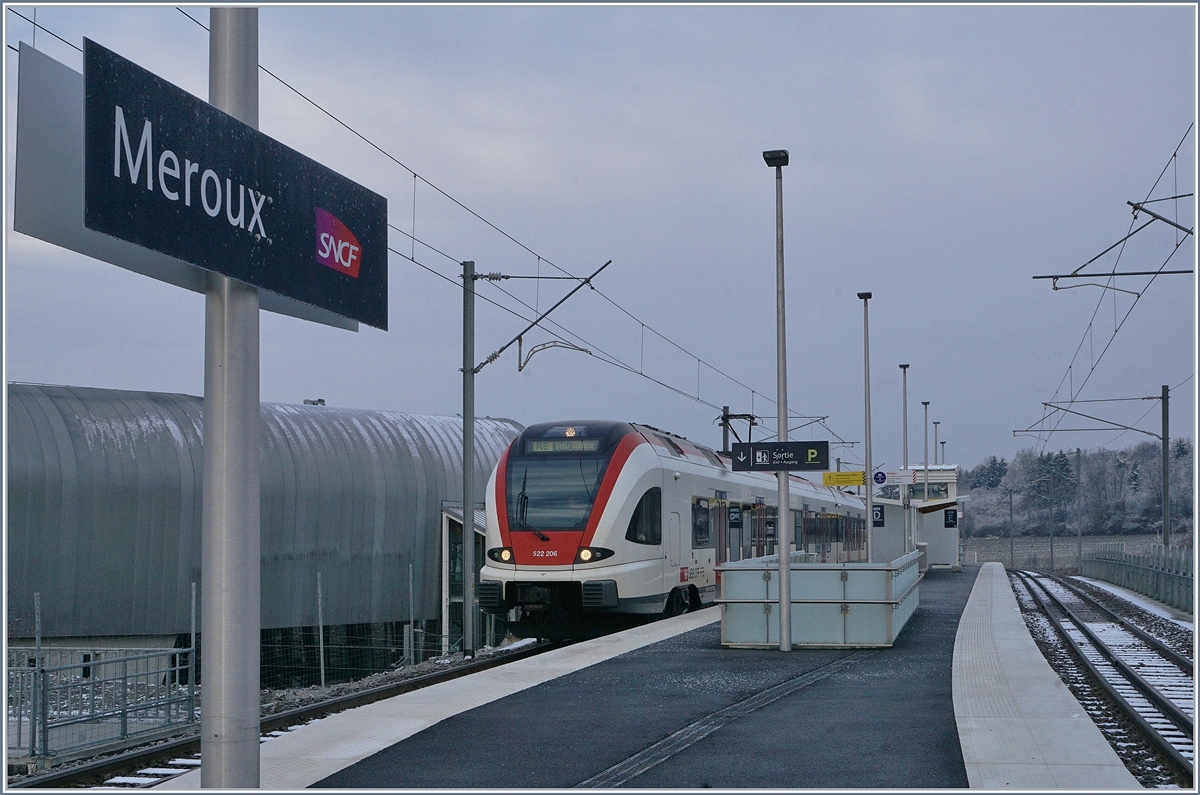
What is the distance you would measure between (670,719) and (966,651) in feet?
21.6

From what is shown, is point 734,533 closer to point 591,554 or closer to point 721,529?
point 721,529

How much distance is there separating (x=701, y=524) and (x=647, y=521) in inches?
138

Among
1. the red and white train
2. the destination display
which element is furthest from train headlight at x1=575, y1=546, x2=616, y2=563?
the destination display

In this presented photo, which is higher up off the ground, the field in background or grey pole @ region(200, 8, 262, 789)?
grey pole @ region(200, 8, 262, 789)

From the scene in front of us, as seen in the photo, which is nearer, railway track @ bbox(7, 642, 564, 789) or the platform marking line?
the platform marking line

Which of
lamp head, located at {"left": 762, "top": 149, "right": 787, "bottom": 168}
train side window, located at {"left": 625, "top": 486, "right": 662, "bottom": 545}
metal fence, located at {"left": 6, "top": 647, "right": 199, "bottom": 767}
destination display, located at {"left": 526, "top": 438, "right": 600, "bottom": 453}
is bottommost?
metal fence, located at {"left": 6, "top": 647, "right": 199, "bottom": 767}

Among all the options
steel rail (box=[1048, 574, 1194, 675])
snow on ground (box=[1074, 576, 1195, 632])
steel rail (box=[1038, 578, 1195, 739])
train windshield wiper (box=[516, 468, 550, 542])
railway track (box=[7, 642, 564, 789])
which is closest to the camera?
railway track (box=[7, 642, 564, 789])

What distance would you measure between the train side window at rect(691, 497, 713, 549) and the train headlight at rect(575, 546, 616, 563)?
152 inches

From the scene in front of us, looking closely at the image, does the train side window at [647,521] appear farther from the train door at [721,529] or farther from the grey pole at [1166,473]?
the grey pole at [1166,473]

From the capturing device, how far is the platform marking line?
7484 millimetres

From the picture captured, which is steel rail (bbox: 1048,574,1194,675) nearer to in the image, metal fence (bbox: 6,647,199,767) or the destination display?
the destination display

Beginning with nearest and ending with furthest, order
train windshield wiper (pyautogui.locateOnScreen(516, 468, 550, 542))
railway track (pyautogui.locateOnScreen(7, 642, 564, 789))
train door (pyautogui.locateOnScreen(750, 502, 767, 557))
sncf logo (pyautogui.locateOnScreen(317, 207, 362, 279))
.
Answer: sncf logo (pyautogui.locateOnScreen(317, 207, 362, 279)), railway track (pyautogui.locateOnScreen(7, 642, 564, 789)), train windshield wiper (pyautogui.locateOnScreen(516, 468, 550, 542)), train door (pyautogui.locateOnScreen(750, 502, 767, 557))

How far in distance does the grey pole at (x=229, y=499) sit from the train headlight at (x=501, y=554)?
13.0 metres

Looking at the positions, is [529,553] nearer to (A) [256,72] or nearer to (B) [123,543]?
(B) [123,543]
